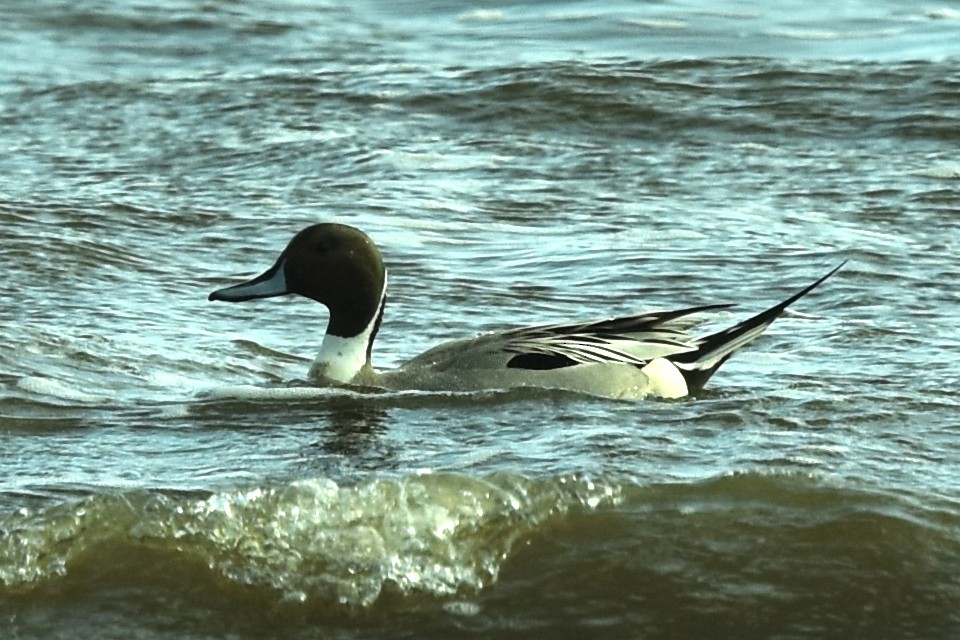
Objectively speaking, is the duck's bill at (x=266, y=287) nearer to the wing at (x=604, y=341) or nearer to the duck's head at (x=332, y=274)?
the duck's head at (x=332, y=274)

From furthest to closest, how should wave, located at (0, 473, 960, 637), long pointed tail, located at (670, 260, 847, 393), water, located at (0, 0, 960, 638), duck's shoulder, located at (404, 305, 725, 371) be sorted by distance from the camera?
long pointed tail, located at (670, 260, 847, 393)
duck's shoulder, located at (404, 305, 725, 371)
water, located at (0, 0, 960, 638)
wave, located at (0, 473, 960, 637)

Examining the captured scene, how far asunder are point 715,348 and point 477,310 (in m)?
1.54

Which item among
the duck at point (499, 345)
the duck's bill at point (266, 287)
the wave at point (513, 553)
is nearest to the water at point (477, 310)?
the wave at point (513, 553)

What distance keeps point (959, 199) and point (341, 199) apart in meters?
3.24

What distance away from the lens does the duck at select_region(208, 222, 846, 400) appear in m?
7.93

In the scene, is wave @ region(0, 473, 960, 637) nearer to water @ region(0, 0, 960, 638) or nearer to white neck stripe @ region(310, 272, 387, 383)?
water @ region(0, 0, 960, 638)

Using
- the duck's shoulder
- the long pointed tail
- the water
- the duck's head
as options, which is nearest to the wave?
the water

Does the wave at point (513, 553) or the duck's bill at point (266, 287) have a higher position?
the wave at point (513, 553)

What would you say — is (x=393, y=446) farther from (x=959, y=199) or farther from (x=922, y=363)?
(x=959, y=199)

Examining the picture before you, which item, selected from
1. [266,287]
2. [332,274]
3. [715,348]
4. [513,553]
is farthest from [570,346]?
[513,553]

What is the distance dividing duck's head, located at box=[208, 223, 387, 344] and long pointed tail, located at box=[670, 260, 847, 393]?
4.02ft

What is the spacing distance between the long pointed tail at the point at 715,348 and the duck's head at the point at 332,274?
1224 millimetres

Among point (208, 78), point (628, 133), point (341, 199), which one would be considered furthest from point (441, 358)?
point (208, 78)

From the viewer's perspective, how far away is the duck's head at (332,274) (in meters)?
8.50
